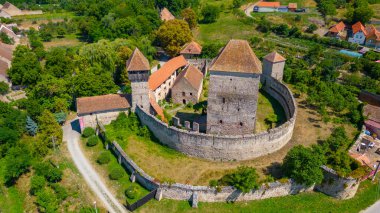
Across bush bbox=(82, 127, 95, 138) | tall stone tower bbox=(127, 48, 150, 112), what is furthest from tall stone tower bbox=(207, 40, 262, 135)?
bush bbox=(82, 127, 95, 138)

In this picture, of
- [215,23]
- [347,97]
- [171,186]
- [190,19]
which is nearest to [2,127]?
[171,186]

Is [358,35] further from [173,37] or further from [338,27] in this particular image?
[173,37]

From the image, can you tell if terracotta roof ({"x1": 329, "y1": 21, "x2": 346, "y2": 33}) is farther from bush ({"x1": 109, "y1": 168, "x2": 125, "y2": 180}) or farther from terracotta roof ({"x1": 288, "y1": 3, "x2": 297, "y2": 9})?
bush ({"x1": 109, "y1": 168, "x2": 125, "y2": 180})

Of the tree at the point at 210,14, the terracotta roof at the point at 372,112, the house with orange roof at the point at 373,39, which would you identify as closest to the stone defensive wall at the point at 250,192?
the terracotta roof at the point at 372,112

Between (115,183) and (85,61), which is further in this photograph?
(85,61)

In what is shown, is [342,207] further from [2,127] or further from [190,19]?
[190,19]

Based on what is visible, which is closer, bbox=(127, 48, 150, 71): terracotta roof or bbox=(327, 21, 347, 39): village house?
bbox=(127, 48, 150, 71): terracotta roof
